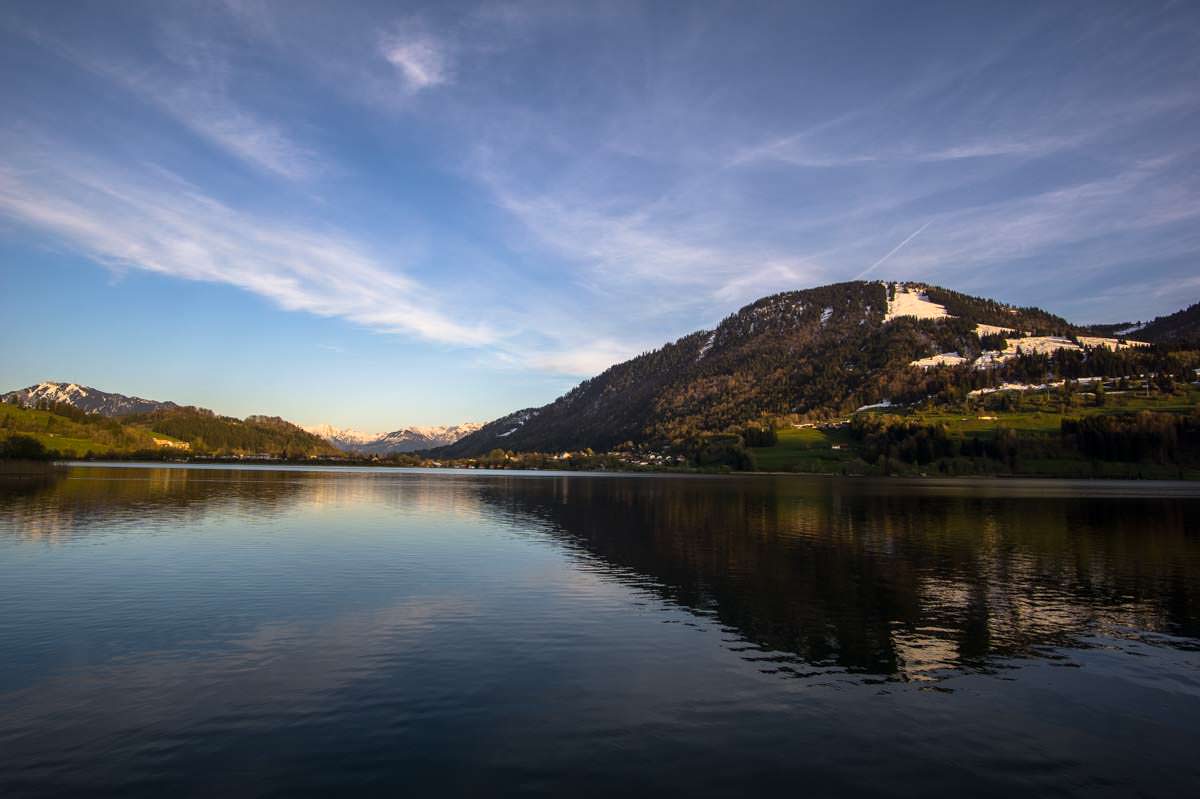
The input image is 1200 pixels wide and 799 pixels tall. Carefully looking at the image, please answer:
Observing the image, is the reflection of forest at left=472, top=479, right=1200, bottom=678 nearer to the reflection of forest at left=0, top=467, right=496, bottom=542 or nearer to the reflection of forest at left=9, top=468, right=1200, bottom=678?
the reflection of forest at left=9, top=468, right=1200, bottom=678

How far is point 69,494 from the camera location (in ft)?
328

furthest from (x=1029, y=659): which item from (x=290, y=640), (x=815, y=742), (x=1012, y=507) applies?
(x=1012, y=507)

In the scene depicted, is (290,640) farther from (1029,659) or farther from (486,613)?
(1029,659)

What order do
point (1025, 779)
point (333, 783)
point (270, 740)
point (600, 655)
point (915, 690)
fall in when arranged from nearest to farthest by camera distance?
point (333, 783)
point (1025, 779)
point (270, 740)
point (915, 690)
point (600, 655)

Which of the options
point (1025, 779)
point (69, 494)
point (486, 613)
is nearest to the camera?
Answer: point (1025, 779)

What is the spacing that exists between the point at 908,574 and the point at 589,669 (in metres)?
31.8

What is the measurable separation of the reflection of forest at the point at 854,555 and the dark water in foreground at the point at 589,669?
350 millimetres

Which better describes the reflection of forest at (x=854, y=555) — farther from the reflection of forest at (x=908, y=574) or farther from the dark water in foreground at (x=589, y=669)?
the dark water in foreground at (x=589, y=669)

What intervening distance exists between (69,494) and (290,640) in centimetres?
9962

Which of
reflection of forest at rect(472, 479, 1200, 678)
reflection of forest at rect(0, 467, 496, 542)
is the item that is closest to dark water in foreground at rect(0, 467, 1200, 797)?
reflection of forest at rect(472, 479, 1200, 678)

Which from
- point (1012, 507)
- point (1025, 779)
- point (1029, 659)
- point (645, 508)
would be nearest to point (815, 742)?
point (1025, 779)

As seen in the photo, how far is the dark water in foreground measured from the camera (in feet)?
56.7

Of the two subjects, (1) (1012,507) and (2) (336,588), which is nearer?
(2) (336,588)

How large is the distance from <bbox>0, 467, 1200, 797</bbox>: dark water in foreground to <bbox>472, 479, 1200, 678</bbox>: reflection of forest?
12.9 inches
